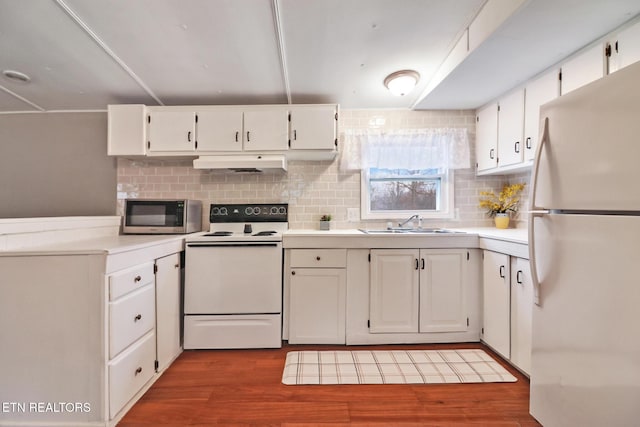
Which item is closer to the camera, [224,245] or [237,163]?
[224,245]

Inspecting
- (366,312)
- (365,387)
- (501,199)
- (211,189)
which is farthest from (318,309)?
(501,199)

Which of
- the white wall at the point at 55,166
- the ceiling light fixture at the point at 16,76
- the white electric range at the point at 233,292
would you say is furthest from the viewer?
the white wall at the point at 55,166

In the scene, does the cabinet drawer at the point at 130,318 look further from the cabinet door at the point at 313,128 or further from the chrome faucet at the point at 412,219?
the chrome faucet at the point at 412,219

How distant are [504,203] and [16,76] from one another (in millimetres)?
4475

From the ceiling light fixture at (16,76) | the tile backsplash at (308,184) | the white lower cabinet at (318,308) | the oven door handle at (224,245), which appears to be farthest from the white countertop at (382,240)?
the ceiling light fixture at (16,76)

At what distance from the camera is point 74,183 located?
9.32 ft

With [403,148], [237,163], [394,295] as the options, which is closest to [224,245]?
[237,163]

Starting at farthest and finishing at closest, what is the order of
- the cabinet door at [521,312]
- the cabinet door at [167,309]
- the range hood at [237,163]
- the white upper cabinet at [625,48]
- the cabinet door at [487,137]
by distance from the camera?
the cabinet door at [487,137] < the range hood at [237,163] < the cabinet door at [167,309] < the cabinet door at [521,312] < the white upper cabinet at [625,48]

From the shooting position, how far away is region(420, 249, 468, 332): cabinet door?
7.68ft

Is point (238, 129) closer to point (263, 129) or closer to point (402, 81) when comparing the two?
point (263, 129)

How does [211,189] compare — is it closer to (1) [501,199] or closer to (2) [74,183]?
(2) [74,183]

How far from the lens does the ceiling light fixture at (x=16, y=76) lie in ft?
7.06

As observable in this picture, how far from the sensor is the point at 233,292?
2.27m

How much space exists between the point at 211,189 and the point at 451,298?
100 inches
